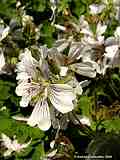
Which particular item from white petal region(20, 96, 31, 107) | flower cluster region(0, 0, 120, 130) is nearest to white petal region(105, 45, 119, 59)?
flower cluster region(0, 0, 120, 130)

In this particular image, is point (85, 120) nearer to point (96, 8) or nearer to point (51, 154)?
point (51, 154)

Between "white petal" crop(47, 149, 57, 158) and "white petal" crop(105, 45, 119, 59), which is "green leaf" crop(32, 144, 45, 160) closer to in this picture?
"white petal" crop(47, 149, 57, 158)

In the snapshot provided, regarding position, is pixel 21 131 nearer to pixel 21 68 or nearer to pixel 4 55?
pixel 21 68

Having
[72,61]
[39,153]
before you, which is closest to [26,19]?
[72,61]

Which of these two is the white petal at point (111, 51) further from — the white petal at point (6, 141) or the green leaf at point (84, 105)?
the white petal at point (6, 141)

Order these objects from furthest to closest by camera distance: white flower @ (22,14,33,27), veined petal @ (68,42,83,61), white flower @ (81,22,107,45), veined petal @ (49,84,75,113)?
white flower @ (22,14,33,27) → white flower @ (81,22,107,45) → veined petal @ (68,42,83,61) → veined petal @ (49,84,75,113)


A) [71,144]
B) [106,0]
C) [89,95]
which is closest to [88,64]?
[89,95]

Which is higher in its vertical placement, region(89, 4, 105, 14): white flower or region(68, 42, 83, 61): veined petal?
region(89, 4, 105, 14): white flower
